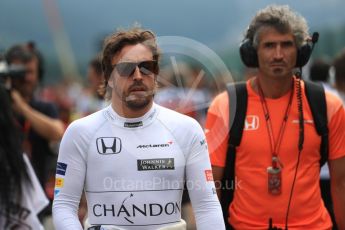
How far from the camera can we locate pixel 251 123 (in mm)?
5387

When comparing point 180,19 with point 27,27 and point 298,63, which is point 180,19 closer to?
point 27,27

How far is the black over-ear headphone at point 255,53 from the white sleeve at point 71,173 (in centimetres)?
155

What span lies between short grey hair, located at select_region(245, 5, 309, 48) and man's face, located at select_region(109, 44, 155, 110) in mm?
1126

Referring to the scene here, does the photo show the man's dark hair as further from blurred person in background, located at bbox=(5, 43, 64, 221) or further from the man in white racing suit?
blurred person in background, located at bbox=(5, 43, 64, 221)

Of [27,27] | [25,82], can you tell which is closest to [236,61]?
[25,82]

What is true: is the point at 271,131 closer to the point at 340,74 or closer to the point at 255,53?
the point at 255,53

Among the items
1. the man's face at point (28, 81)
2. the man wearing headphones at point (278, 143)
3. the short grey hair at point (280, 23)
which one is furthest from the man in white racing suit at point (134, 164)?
the man's face at point (28, 81)

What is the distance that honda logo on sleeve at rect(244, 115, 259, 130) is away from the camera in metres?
5.37

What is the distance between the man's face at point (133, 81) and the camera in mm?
4637

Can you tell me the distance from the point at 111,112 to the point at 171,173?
52 cm

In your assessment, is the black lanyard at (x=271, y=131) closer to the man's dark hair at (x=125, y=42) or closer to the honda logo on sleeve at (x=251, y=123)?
the honda logo on sleeve at (x=251, y=123)

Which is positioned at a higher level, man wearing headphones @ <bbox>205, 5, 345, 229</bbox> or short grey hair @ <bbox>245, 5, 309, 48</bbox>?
short grey hair @ <bbox>245, 5, 309, 48</bbox>

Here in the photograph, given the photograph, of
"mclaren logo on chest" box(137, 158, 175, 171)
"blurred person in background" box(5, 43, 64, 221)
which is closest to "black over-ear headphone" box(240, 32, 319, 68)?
"mclaren logo on chest" box(137, 158, 175, 171)

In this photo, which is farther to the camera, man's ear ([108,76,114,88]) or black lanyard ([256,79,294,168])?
black lanyard ([256,79,294,168])
